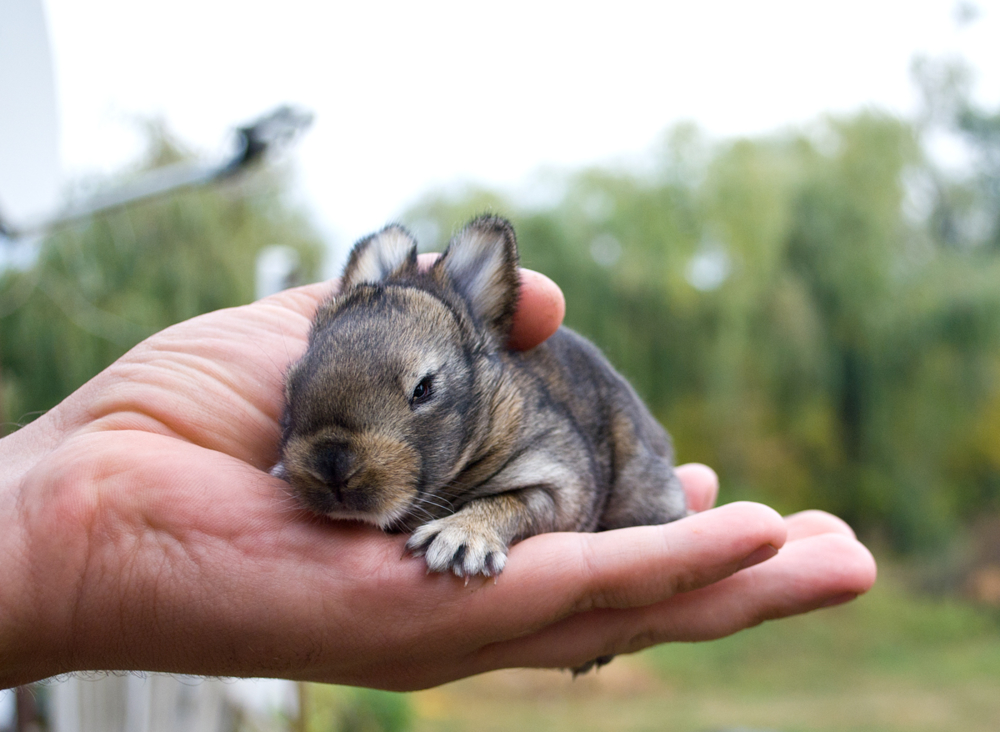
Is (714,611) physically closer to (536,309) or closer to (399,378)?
(536,309)

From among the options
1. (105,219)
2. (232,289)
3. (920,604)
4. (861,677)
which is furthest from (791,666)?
(105,219)

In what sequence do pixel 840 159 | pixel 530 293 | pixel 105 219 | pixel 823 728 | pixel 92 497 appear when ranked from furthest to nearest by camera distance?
1. pixel 840 159
2. pixel 823 728
3. pixel 105 219
4. pixel 530 293
5. pixel 92 497

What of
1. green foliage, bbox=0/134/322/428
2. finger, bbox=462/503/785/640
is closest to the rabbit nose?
finger, bbox=462/503/785/640

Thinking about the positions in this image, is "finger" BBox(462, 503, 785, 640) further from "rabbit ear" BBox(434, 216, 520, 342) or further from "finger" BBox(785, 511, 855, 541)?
"finger" BBox(785, 511, 855, 541)

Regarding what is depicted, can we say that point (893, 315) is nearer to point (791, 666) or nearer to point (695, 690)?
point (791, 666)

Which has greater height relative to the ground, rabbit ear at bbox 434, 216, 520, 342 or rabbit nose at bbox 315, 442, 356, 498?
rabbit ear at bbox 434, 216, 520, 342

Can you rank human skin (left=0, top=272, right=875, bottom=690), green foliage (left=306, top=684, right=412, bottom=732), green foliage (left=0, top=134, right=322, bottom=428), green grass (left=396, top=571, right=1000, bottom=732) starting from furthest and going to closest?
green grass (left=396, top=571, right=1000, bottom=732) → green foliage (left=306, top=684, right=412, bottom=732) → green foliage (left=0, top=134, right=322, bottom=428) → human skin (left=0, top=272, right=875, bottom=690)
